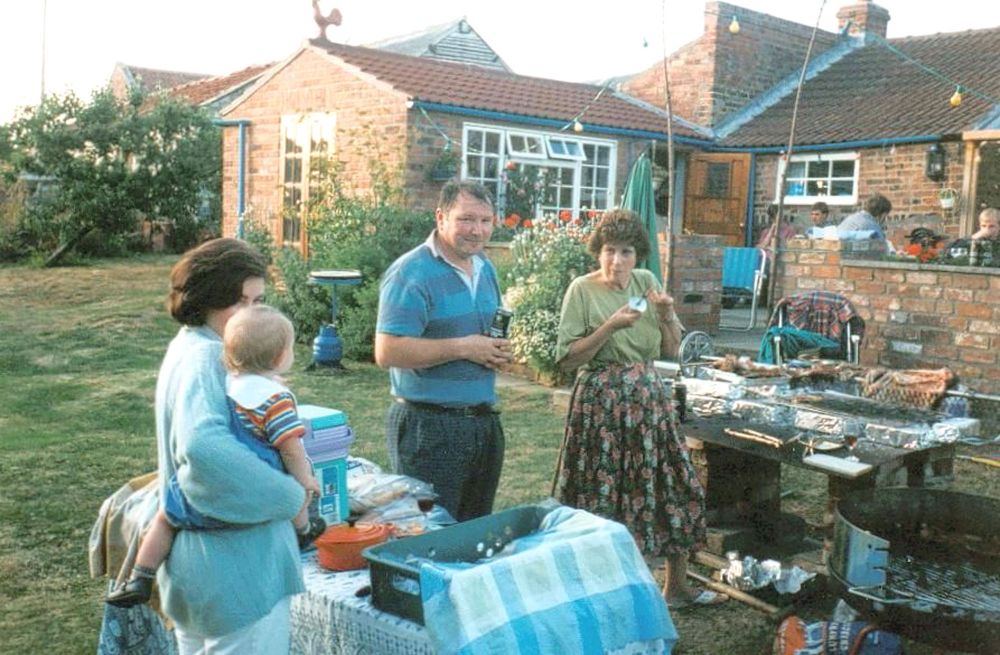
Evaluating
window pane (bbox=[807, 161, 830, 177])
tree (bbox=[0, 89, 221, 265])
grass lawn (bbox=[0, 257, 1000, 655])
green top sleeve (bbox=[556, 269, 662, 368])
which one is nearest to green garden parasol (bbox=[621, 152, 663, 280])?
grass lawn (bbox=[0, 257, 1000, 655])

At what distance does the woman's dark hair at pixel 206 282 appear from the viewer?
2.34 meters

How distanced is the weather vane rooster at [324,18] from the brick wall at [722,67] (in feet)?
21.0

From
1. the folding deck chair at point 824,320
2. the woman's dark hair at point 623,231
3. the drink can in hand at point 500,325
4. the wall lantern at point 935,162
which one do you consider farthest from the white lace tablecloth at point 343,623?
the wall lantern at point 935,162

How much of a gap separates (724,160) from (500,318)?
14.4 metres

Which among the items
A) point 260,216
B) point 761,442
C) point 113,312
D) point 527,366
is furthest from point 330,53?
point 761,442

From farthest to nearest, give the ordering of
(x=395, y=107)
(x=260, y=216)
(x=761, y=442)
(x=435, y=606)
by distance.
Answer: (x=260, y=216)
(x=395, y=107)
(x=761, y=442)
(x=435, y=606)

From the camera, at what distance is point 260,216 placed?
630 inches

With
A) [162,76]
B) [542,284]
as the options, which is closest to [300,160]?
[542,284]

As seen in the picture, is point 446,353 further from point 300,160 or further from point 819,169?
point 819,169

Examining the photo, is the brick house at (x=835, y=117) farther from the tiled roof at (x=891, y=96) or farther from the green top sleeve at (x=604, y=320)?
the green top sleeve at (x=604, y=320)

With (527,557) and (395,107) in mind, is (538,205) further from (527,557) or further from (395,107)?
(527,557)

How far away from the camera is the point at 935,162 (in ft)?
47.5

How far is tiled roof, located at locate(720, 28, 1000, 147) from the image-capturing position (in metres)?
15.0

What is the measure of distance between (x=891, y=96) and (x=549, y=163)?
672 cm
